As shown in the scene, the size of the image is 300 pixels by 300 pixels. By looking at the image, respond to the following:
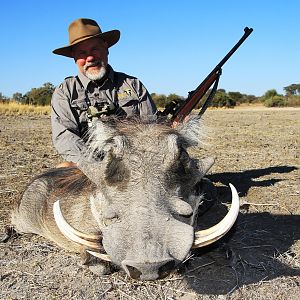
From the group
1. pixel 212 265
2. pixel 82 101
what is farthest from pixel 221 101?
pixel 212 265

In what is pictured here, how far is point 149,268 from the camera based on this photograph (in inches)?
79.1

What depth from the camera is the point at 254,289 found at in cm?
283

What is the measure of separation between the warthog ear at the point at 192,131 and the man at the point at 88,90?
1.17 metres

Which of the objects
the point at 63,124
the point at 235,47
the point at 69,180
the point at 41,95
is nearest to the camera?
the point at 69,180

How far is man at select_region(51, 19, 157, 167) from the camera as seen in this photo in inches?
169

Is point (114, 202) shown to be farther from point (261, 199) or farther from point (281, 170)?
point (281, 170)

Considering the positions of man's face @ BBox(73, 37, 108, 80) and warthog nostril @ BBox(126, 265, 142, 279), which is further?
man's face @ BBox(73, 37, 108, 80)

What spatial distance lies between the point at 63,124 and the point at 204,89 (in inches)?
77.7

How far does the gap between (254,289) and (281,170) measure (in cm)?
429

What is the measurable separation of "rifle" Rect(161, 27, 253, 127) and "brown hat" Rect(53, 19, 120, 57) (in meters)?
0.96

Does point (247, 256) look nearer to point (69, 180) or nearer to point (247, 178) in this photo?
point (69, 180)

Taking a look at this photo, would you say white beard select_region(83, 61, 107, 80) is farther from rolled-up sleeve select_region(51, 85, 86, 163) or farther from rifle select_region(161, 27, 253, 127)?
rifle select_region(161, 27, 253, 127)

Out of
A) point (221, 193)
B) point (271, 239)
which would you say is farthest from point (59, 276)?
point (221, 193)

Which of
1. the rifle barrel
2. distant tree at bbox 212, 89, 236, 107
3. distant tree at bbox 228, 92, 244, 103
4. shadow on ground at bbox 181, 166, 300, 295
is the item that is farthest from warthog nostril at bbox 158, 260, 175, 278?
distant tree at bbox 228, 92, 244, 103
